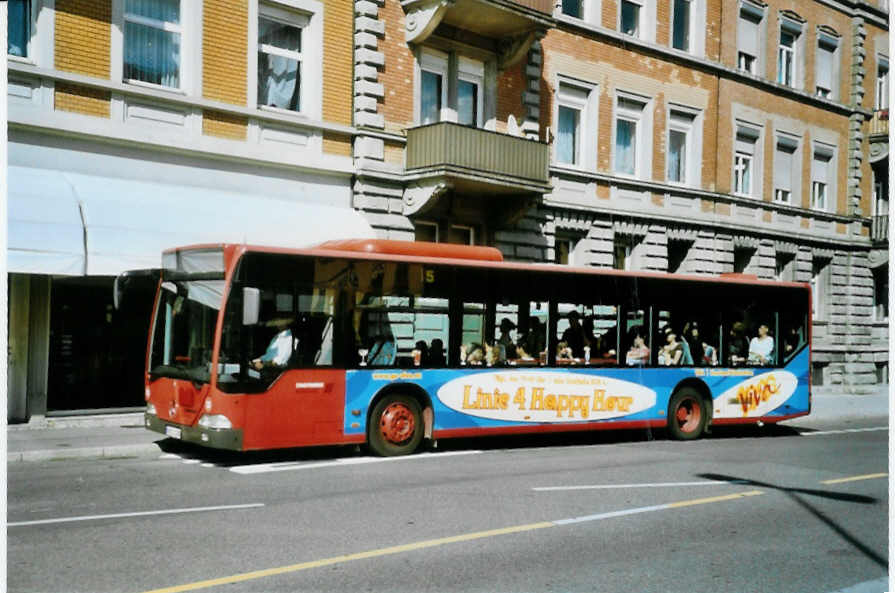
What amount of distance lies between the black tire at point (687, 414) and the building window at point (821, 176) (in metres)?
17.9

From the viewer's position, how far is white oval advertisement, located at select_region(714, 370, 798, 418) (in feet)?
55.2

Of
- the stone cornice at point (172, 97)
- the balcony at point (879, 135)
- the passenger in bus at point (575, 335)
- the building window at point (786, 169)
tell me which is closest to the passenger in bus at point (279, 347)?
the passenger in bus at point (575, 335)

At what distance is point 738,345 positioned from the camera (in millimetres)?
16891

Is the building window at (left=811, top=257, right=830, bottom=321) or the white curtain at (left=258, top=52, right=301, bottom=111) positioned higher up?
the white curtain at (left=258, top=52, right=301, bottom=111)

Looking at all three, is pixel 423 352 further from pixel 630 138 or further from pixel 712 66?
pixel 712 66

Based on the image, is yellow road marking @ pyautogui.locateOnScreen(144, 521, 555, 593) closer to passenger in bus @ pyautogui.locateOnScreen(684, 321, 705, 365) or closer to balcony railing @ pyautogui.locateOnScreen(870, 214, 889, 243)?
passenger in bus @ pyautogui.locateOnScreen(684, 321, 705, 365)

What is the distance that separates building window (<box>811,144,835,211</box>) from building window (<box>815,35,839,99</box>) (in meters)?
1.89

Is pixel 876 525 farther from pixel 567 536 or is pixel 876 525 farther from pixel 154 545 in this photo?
pixel 154 545

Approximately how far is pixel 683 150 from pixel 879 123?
10726 mm

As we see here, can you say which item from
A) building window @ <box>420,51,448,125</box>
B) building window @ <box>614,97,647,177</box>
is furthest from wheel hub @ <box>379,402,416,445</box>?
building window @ <box>614,97,647,177</box>

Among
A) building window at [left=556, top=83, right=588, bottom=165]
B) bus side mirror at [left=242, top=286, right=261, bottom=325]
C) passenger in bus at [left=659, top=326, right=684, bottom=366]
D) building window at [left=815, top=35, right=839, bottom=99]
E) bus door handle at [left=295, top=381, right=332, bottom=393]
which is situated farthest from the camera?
building window at [left=815, top=35, right=839, bottom=99]

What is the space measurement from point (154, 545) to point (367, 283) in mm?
6013

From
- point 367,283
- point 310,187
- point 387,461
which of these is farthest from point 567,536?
point 310,187

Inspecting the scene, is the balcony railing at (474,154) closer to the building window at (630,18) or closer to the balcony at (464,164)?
the balcony at (464,164)
